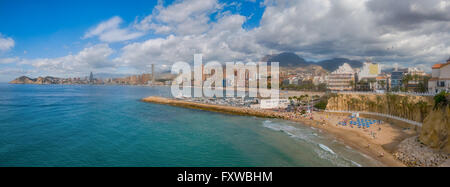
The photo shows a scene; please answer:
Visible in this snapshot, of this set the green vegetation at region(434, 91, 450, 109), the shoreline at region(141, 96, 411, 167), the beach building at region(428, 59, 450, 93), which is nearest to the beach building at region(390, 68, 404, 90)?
the beach building at region(428, 59, 450, 93)

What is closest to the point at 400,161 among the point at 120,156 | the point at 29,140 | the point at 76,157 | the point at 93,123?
the point at 120,156

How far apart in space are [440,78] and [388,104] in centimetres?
871

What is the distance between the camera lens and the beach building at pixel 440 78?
25.0 metres

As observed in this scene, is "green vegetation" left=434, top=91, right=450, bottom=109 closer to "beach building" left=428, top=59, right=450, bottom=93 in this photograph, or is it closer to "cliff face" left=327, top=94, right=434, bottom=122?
"cliff face" left=327, top=94, right=434, bottom=122

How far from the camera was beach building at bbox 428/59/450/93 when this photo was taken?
25.0 m

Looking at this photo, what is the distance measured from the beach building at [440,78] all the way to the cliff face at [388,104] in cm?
578

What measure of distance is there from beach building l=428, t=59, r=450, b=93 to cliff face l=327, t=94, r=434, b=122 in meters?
5.78

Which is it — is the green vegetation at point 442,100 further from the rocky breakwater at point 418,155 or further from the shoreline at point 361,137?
the shoreline at point 361,137

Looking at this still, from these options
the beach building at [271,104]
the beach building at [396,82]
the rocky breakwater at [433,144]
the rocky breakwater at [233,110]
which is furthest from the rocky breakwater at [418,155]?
the beach building at [396,82]

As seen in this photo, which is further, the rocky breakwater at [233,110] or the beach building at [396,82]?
A: the beach building at [396,82]

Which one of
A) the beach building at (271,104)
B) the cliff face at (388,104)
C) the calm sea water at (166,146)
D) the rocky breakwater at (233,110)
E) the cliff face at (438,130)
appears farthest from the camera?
the beach building at (271,104)

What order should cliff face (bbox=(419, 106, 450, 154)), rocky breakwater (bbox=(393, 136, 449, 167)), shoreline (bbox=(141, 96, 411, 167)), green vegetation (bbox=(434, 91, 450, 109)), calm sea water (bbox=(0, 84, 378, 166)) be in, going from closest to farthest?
rocky breakwater (bbox=(393, 136, 449, 167)) < cliff face (bbox=(419, 106, 450, 154)) < green vegetation (bbox=(434, 91, 450, 109)) < calm sea water (bbox=(0, 84, 378, 166)) < shoreline (bbox=(141, 96, 411, 167))

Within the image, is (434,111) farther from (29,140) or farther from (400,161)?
(29,140)
